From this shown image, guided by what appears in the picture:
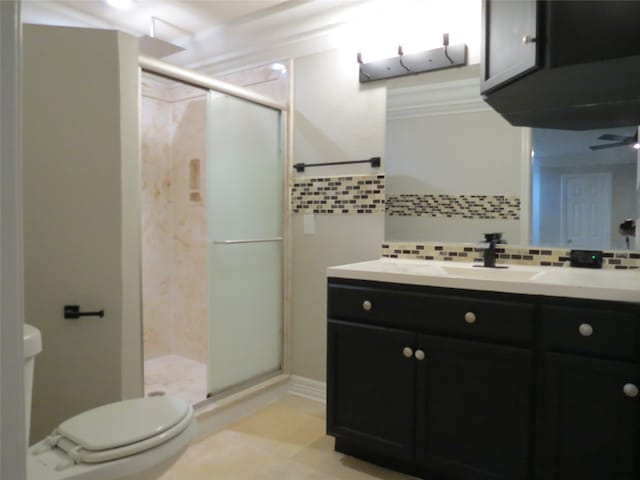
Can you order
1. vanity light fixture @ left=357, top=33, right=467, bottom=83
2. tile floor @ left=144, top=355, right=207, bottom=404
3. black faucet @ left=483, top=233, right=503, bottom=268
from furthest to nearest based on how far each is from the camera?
tile floor @ left=144, top=355, right=207, bottom=404
vanity light fixture @ left=357, top=33, right=467, bottom=83
black faucet @ left=483, top=233, right=503, bottom=268

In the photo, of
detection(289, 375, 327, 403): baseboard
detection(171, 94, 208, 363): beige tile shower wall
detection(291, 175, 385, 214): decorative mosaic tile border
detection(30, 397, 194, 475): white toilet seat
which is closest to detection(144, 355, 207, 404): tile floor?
detection(171, 94, 208, 363): beige tile shower wall

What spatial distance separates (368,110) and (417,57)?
37cm

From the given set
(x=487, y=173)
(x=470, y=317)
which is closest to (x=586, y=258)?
(x=487, y=173)

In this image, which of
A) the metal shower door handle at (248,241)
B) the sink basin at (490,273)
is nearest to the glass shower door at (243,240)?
the metal shower door handle at (248,241)

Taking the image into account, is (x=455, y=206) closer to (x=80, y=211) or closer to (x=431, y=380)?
(x=431, y=380)

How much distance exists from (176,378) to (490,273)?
85.2 inches

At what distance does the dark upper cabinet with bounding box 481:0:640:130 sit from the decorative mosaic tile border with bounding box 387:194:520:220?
397 mm

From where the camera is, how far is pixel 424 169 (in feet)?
7.95

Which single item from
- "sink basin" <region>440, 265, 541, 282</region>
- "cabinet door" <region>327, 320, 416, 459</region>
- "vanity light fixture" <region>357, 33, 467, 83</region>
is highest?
"vanity light fixture" <region>357, 33, 467, 83</region>

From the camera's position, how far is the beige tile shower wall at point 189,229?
3.41 m

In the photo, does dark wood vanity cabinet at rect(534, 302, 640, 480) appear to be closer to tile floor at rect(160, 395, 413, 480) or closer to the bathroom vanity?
the bathroom vanity

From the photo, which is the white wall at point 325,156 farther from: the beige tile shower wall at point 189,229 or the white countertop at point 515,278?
the beige tile shower wall at point 189,229

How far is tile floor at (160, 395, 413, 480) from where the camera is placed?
77.6 inches

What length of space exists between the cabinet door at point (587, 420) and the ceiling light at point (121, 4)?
8.53 ft
